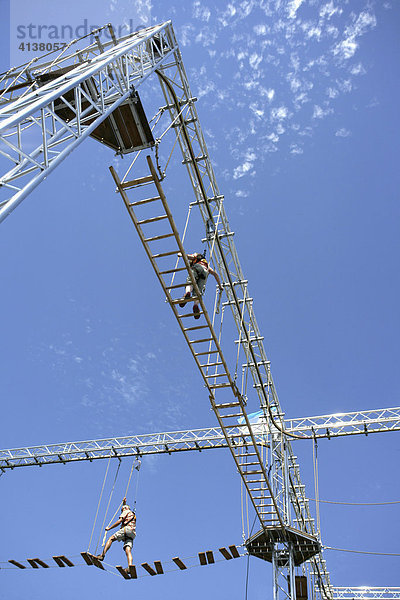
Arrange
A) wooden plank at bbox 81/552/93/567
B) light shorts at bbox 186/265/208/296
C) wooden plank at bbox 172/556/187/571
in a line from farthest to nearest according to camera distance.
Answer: wooden plank at bbox 172/556/187/571
wooden plank at bbox 81/552/93/567
light shorts at bbox 186/265/208/296

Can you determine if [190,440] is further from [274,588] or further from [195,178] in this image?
[195,178]

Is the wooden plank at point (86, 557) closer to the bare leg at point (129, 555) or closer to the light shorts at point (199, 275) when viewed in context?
the bare leg at point (129, 555)

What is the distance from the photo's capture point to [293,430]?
16219 millimetres

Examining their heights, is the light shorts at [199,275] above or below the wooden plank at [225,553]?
above

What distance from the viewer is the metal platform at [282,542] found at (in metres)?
13.8

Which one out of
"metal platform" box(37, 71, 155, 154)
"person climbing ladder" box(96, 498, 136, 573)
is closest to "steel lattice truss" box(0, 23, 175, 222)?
"metal platform" box(37, 71, 155, 154)

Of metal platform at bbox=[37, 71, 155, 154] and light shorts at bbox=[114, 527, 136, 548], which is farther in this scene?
light shorts at bbox=[114, 527, 136, 548]

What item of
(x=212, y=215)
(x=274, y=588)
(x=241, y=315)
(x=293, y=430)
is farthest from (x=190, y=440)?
(x=212, y=215)

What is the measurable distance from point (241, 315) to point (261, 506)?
17.6ft

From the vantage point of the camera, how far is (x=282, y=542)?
1408 cm

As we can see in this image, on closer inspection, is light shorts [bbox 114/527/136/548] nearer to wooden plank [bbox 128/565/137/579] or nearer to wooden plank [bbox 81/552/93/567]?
wooden plank [bbox 128/565/137/579]

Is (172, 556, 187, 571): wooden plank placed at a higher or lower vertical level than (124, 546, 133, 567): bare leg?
higher

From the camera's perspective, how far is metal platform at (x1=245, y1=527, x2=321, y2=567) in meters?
13.8

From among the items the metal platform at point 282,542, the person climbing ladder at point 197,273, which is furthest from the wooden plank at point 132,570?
the person climbing ladder at point 197,273
